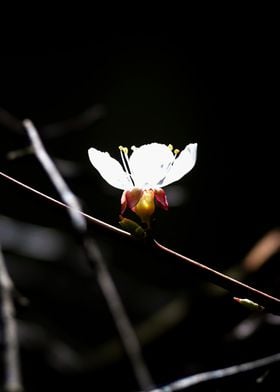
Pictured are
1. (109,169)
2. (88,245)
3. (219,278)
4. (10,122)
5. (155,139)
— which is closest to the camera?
(219,278)

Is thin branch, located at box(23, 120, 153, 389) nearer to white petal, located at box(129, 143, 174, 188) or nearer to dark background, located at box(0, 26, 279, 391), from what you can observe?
white petal, located at box(129, 143, 174, 188)

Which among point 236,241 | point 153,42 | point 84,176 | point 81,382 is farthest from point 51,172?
point 153,42

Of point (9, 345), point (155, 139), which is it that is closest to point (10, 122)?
point (9, 345)

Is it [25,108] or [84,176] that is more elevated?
[25,108]

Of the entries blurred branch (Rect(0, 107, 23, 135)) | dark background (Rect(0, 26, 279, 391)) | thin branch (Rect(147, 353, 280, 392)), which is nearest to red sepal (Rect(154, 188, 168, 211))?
thin branch (Rect(147, 353, 280, 392))

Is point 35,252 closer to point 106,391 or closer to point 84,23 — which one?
point 106,391

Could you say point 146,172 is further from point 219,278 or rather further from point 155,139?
point 155,139
